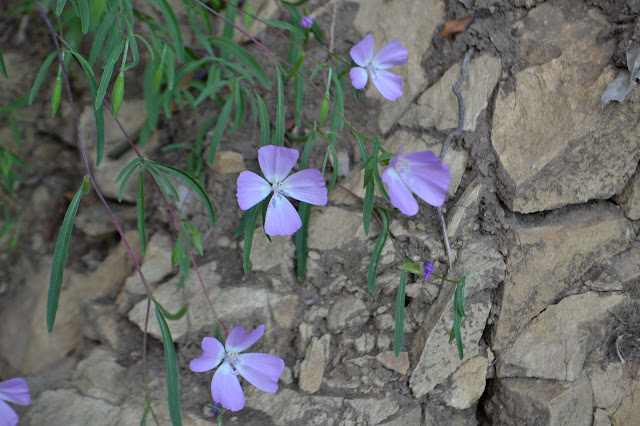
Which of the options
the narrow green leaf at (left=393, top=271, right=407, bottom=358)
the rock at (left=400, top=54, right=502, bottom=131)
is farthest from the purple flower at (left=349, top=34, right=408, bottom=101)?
the narrow green leaf at (left=393, top=271, right=407, bottom=358)

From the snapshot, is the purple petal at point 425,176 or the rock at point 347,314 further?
the rock at point 347,314

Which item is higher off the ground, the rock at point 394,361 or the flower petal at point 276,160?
the flower petal at point 276,160

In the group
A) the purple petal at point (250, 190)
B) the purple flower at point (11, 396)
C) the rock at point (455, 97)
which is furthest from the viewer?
the rock at point (455, 97)

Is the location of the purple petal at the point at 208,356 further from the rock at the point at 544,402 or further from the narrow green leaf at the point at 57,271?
the rock at the point at 544,402

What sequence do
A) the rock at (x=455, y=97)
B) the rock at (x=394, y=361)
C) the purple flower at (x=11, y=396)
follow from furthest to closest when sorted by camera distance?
the rock at (x=455, y=97) → the rock at (x=394, y=361) → the purple flower at (x=11, y=396)

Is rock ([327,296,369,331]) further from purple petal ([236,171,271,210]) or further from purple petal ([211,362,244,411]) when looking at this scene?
purple petal ([236,171,271,210])

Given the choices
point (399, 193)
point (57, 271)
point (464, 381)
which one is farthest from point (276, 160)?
point (464, 381)

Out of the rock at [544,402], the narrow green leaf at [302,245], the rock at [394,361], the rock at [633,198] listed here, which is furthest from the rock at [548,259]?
the narrow green leaf at [302,245]
